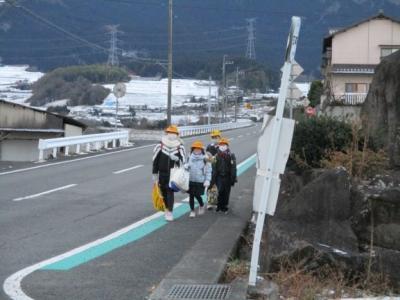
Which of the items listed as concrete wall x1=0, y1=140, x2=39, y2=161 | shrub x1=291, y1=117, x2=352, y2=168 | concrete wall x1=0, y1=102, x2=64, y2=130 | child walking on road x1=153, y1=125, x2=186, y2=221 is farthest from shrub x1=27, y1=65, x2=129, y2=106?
shrub x1=291, y1=117, x2=352, y2=168

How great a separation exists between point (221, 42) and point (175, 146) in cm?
13564

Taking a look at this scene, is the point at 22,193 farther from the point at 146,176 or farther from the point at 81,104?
the point at 81,104

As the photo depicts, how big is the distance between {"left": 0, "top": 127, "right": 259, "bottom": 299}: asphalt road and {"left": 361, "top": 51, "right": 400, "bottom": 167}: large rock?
10.4 feet

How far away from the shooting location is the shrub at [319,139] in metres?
10.1

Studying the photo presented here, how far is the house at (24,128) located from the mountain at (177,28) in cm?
2851

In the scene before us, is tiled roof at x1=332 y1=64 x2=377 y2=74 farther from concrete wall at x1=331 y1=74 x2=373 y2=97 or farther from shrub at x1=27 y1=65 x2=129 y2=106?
shrub at x1=27 y1=65 x2=129 y2=106

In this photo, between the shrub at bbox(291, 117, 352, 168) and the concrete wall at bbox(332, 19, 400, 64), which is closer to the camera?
the shrub at bbox(291, 117, 352, 168)

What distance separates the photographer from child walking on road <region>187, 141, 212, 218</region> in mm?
11242

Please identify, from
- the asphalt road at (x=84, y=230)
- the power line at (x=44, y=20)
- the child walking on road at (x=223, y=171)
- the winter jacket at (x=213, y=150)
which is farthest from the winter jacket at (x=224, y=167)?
the power line at (x=44, y=20)

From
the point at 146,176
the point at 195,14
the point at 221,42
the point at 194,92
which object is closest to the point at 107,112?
the point at 194,92

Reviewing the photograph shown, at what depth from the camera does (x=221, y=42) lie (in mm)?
144375

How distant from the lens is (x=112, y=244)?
8922mm

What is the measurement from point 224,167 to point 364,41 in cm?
4630

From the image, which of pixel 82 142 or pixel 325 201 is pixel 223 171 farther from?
pixel 82 142
